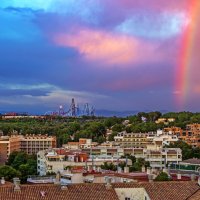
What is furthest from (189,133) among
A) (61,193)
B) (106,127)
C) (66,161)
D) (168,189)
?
(61,193)

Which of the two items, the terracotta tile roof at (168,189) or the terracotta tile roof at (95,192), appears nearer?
the terracotta tile roof at (95,192)

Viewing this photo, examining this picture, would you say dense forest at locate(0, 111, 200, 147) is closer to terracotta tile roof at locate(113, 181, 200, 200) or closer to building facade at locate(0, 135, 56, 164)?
building facade at locate(0, 135, 56, 164)

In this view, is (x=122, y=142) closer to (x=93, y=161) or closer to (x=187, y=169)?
(x=93, y=161)

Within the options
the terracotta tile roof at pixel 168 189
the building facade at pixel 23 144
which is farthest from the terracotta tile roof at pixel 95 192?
the building facade at pixel 23 144

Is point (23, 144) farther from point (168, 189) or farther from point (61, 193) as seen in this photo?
point (61, 193)

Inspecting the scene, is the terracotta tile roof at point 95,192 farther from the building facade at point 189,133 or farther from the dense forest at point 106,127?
the dense forest at point 106,127

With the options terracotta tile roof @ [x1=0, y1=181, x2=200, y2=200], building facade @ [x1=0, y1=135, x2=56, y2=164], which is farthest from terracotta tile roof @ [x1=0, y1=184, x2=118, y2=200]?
building facade @ [x1=0, y1=135, x2=56, y2=164]
